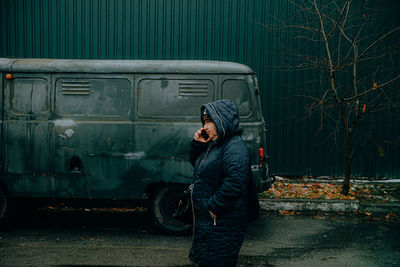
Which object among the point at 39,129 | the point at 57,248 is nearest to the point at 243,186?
the point at 57,248

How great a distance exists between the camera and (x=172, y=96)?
21.4ft

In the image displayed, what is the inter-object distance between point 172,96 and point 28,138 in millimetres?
2407

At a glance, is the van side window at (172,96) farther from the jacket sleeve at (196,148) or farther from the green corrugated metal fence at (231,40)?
the green corrugated metal fence at (231,40)

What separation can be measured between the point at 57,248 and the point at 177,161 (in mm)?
2157

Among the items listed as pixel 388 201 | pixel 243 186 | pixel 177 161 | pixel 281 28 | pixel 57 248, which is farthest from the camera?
pixel 281 28

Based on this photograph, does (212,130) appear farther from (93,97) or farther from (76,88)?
(76,88)

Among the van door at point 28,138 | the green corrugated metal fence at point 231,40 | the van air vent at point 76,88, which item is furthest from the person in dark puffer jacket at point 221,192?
the green corrugated metal fence at point 231,40

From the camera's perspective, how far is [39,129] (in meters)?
6.51

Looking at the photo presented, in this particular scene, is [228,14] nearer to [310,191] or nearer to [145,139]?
[310,191]

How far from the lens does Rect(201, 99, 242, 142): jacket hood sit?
3.51 m

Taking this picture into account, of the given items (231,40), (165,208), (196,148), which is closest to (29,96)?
(165,208)

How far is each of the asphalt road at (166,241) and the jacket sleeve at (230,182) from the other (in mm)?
2230

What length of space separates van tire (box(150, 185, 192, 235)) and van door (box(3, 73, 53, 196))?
171 centimetres

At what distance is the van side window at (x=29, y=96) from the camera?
21.5ft
